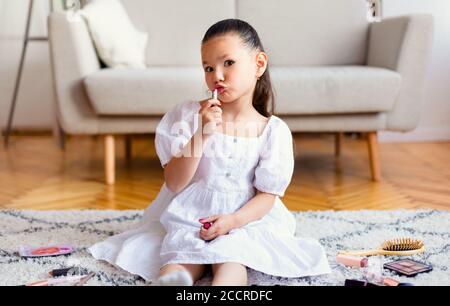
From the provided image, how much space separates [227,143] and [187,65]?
4.41 feet

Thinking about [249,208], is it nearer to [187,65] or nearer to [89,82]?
[89,82]

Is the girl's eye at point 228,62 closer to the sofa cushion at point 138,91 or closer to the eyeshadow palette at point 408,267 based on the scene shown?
the eyeshadow palette at point 408,267

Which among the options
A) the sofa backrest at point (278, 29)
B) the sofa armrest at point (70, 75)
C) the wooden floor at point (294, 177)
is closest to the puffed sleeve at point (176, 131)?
the wooden floor at point (294, 177)

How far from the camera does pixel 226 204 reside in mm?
1194

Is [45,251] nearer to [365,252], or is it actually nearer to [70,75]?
[365,252]

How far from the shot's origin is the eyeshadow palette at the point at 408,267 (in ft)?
3.73

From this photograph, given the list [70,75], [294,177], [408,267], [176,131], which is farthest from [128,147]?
[408,267]

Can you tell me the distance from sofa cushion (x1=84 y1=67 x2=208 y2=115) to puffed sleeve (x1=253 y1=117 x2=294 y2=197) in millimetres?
793

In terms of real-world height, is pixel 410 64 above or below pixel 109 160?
above

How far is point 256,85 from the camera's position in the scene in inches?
50.9

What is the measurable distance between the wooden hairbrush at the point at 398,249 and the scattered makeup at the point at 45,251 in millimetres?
604

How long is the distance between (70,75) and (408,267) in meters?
1.35

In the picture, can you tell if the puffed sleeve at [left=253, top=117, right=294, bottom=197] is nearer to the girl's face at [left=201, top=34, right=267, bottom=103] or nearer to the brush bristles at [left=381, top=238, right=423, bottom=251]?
the girl's face at [left=201, top=34, right=267, bottom=103]
